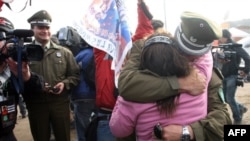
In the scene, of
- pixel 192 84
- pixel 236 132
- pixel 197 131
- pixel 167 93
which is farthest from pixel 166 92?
pixel 236 132

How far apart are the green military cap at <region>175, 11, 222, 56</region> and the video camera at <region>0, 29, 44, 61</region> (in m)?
0.99

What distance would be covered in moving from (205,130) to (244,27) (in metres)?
26.7

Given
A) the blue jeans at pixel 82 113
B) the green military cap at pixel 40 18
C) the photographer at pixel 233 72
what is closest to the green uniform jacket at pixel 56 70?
the green military cap at pixel 40 18

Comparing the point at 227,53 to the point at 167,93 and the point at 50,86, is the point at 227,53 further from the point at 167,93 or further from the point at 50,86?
the point at 167,93

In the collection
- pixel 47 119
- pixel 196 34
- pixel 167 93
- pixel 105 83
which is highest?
pixel 196 34

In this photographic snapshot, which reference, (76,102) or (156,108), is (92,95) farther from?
(156,108)

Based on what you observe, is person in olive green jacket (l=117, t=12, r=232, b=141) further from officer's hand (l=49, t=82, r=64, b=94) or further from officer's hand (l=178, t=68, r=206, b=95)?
officer's hand (l=49, t=82, r=64, b=94)

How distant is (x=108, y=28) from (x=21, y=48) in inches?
25.7

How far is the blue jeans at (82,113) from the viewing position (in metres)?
3.71

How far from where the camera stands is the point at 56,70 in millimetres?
3277

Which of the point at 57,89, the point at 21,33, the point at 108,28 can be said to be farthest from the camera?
the point at 57,89

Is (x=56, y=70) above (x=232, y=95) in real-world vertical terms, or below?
above

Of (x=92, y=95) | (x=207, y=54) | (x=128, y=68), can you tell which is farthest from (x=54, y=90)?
(x=207, y=54)

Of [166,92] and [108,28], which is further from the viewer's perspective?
[108,28]
